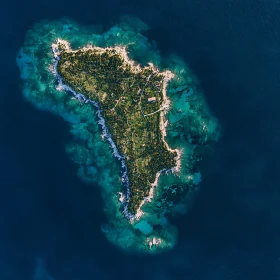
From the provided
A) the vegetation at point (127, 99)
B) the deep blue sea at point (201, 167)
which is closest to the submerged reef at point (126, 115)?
the vegetation at point (127, 99)

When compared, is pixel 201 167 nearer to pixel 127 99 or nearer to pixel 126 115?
pixel 126 115

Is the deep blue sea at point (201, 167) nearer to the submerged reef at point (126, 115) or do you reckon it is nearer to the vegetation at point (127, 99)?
the submerged reef at point (126, 115)

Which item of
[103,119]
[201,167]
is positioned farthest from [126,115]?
[201,167]

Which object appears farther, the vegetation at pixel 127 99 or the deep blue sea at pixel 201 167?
the deep blue sea at pixel 201 167

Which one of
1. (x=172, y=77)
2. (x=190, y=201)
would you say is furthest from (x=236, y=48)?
(x=190, y=201)

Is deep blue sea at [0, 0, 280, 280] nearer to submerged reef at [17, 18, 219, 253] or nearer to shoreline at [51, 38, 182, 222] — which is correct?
submerged reef at [17, 18, 219, 253]

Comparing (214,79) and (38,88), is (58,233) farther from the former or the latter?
(214,79)

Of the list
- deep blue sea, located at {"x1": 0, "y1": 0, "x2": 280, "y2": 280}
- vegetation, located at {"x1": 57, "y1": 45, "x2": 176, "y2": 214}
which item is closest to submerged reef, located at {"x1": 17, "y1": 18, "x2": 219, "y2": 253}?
vegetation, located at {"x1": 57, "y1": 45, "x2": 176, "y2": 214}

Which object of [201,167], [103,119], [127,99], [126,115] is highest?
[127,99]
